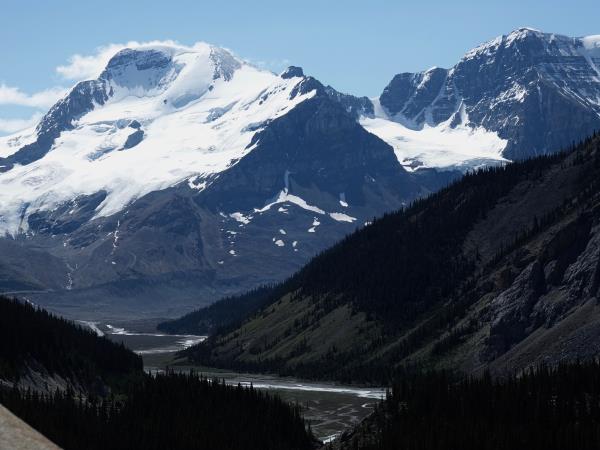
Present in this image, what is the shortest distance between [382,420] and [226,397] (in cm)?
4364

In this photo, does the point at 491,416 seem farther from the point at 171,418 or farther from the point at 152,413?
the point at 152,413

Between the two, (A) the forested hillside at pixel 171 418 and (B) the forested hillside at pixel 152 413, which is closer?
(A) the forested hillside at pixel 171 418

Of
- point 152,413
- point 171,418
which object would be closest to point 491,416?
point 171,418

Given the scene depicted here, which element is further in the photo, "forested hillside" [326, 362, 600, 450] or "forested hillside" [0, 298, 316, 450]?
"forested hillside" [0, 298, 316, 450]

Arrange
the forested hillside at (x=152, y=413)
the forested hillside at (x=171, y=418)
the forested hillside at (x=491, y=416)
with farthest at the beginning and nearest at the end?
the forested hillside at (x=152, y=413) < the forested hillside at (x=171, y=418) < the forested hillside at (x=491, y=416)

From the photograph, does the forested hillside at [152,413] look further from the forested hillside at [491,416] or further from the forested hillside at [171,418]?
the forested hillside at [491,416]

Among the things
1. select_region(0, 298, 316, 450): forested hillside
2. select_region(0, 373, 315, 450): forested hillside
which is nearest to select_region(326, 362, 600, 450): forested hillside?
select_region(0, 373, 315, 450): forested hillside

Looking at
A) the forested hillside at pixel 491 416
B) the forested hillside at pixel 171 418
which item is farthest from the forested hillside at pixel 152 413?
the forested hillside at pixel 491 416

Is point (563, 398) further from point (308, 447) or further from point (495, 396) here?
point (308, 447)

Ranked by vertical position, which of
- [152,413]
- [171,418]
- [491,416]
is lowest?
[171,418]

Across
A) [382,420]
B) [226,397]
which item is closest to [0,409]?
[382,420]

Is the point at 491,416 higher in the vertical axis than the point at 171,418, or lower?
higher

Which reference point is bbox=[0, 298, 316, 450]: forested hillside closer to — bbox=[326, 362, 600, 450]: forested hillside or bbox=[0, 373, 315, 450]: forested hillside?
bbox=[0, 373, 315, 450]: forested hillside

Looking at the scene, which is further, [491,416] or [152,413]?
[152,413]
